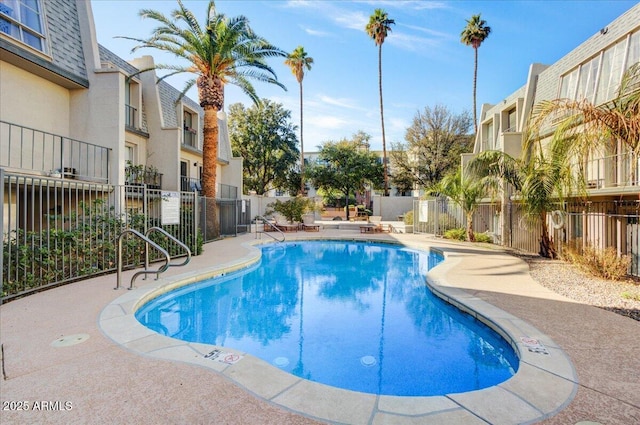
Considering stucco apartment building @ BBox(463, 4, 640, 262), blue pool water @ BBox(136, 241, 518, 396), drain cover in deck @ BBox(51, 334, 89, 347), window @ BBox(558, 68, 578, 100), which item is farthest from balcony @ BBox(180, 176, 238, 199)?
window @ BBox(558, 68, 578, 100)

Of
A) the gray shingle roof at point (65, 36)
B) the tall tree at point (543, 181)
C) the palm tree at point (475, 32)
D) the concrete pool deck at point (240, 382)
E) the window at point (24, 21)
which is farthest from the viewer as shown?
the palm tree at point (475, 32)

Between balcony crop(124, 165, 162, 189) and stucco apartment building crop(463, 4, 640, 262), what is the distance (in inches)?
595

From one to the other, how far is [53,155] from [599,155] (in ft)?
52.0

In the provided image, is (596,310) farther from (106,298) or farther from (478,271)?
(106,298)

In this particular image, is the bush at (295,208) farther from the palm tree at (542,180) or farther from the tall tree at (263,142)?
A: the palm tree at (542,180)

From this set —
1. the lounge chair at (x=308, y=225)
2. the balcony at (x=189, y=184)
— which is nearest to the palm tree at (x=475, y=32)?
the lounge chair at (x=308, y=225)

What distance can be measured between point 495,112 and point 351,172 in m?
13.7

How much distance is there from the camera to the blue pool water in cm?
419

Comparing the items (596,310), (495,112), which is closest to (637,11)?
(495,112)

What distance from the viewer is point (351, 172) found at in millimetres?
30531

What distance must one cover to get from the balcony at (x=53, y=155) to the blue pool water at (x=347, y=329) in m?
5.23

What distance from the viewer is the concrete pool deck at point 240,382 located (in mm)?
2639

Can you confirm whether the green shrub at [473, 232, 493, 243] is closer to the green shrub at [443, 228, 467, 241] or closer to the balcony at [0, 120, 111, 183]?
the green shrub at [443, 228, 467, 241]

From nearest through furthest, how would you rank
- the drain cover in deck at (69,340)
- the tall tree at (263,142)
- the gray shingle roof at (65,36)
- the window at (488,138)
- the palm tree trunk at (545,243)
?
the drain cover in deck at (69,340)
the gray shingle roof at (65,36)
the palm tree trunk at (545,243)
the window at (488,138)
the tall tree at (263,142)
